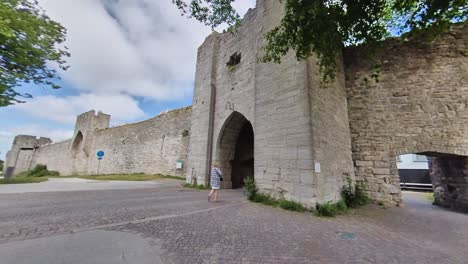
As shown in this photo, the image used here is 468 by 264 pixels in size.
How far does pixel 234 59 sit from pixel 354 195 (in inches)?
318

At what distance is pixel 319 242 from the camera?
3.06m

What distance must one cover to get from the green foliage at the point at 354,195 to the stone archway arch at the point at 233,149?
513 centimetres

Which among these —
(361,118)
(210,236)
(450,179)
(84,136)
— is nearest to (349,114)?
(361,118)

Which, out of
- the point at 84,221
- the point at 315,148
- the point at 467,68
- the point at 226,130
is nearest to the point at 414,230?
the point at 315,148

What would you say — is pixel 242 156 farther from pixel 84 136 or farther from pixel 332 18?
pixel 84 136

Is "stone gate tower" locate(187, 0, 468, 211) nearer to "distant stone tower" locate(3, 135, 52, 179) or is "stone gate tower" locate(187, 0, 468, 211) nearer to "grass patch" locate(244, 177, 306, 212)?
"grass patch" locate(244, 177, 306, 212)

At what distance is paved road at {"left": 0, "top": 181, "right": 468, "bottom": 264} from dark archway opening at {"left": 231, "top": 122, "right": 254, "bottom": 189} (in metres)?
5.72

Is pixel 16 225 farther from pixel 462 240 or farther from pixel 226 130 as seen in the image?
pixel 462 240

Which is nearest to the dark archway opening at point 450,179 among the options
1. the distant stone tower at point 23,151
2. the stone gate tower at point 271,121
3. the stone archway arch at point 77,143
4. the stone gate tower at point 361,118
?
the stone gate tower at point 361,118

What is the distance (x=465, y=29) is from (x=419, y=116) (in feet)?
11.4

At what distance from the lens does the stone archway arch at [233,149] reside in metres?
9.57

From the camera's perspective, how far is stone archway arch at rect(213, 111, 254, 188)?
31.4 ft

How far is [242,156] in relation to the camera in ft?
36.2

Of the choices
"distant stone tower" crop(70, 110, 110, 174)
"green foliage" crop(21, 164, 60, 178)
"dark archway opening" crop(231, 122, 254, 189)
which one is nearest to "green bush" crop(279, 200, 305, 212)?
"dark archway opening" crop(231, 122, 254, 189)
